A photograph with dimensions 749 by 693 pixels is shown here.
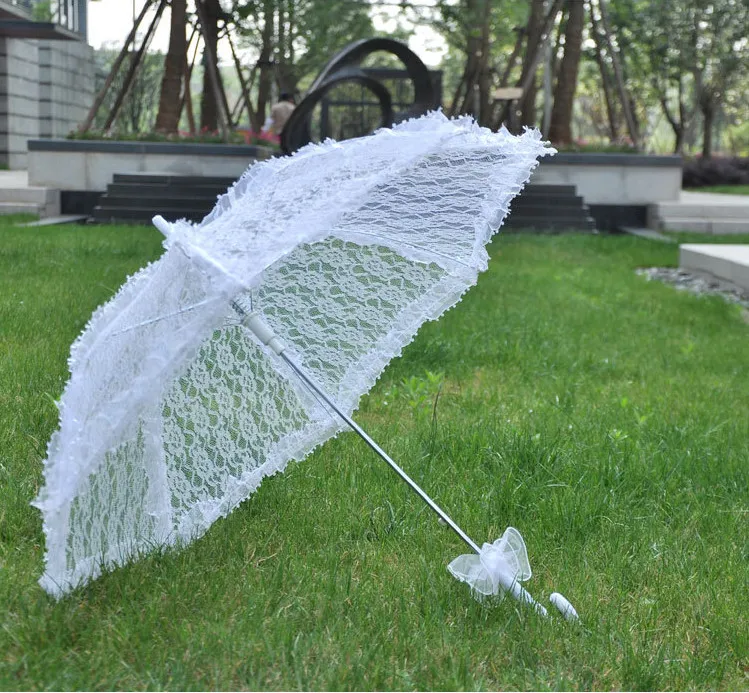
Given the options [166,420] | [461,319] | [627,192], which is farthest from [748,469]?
[627,192]

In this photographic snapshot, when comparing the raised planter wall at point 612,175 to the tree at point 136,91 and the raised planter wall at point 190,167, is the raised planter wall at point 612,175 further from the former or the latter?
the tree at point 136,91

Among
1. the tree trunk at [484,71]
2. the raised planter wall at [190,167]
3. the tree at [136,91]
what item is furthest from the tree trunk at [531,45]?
the tree at [136,91]

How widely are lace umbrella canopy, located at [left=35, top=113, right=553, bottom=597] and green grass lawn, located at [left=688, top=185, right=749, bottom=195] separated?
24360 mm

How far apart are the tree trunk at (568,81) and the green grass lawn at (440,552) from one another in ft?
43.0

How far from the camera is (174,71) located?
17016mm

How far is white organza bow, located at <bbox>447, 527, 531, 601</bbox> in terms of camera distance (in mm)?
2553

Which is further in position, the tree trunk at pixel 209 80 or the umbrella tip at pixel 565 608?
the tree trunk at pixel 209 80

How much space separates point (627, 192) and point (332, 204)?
49.1ft

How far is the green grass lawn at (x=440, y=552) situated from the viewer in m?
2.32

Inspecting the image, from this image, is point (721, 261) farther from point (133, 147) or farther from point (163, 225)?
point (133, 147)

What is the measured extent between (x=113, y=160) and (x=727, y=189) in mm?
16906

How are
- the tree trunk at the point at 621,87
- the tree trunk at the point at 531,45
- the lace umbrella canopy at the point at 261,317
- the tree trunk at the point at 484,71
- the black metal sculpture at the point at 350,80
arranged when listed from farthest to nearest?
1. the tree trunk at the point at 484,71
2. the tree trunk at the point at 531,45
3. the tree trunk at the point at 621,87
4. the black metal sculpture at the point at 350,80
5. the lace umbrella canopy at the point at 261,317

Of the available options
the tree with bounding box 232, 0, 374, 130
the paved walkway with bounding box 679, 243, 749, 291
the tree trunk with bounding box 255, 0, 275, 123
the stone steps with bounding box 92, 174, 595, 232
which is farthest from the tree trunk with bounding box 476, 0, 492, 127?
the paved walkway with bounding box 679, 243, 749, 291

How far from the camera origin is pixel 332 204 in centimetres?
223
